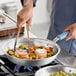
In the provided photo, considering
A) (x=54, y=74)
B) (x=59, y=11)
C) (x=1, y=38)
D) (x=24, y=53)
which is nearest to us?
(x=54, y=74)

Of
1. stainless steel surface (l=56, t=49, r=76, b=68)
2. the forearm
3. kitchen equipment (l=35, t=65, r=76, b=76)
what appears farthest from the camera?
the forearm

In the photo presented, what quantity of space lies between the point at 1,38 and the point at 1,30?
2.6 inches

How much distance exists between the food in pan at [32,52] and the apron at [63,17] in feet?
1.40

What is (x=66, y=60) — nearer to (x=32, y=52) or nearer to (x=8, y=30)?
(x=32, y=52)

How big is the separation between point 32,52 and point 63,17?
0.55 meters

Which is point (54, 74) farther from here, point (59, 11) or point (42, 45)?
point (59, 11)

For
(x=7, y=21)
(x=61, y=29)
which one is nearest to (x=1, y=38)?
(x=7, y=21)

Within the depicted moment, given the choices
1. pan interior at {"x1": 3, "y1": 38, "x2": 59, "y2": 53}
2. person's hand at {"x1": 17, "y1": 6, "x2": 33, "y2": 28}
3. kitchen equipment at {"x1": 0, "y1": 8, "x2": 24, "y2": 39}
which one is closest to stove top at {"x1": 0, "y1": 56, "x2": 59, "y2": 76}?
pan interior at {"x1": 3, "y1": 38, "x2": 59, "y2": 53}

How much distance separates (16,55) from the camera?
130cm

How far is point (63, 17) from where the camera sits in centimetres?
182

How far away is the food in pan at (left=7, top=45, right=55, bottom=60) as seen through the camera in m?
1.30

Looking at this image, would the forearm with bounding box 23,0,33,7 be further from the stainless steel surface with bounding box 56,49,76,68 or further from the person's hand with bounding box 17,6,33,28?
A: the stainless steel surface with bounding box 56,49,76,68

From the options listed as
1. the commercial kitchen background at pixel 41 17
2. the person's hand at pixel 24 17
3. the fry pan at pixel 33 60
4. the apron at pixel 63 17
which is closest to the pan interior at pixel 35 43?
the fry pan at pixel 33 60

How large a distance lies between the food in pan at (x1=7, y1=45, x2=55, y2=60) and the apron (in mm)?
427
